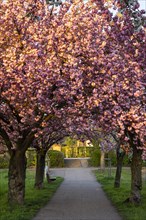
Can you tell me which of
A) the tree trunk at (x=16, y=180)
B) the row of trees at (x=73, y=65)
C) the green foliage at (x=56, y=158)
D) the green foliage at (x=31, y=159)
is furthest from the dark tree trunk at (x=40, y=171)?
the green foliage at (x=56, y=158)

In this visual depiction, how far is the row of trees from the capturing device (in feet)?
43.1

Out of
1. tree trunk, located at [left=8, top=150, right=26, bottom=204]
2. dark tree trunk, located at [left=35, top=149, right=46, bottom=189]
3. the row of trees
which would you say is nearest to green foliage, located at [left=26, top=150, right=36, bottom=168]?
dark tree trunk, located at [left=35, top=149, right=46, bottom=189]

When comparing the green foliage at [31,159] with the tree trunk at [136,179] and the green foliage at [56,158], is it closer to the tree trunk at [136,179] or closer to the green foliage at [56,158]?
the green foliage at [56,158]

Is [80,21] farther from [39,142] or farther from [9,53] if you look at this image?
[39,142]

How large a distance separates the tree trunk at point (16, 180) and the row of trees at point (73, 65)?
1.76 metres

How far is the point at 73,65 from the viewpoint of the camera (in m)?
13.1

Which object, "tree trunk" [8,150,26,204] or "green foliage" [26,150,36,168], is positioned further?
"green foliage" [26,150,36,168]

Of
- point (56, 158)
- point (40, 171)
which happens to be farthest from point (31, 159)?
point (40, 171)

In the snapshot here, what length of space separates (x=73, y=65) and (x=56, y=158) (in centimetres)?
3547

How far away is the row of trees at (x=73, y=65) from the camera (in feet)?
43.1

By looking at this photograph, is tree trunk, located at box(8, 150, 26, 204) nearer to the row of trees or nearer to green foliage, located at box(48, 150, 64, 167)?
the row of trees

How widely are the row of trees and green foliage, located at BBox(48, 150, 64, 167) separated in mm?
32313

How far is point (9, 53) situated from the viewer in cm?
1308

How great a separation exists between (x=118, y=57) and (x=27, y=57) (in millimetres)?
3068
